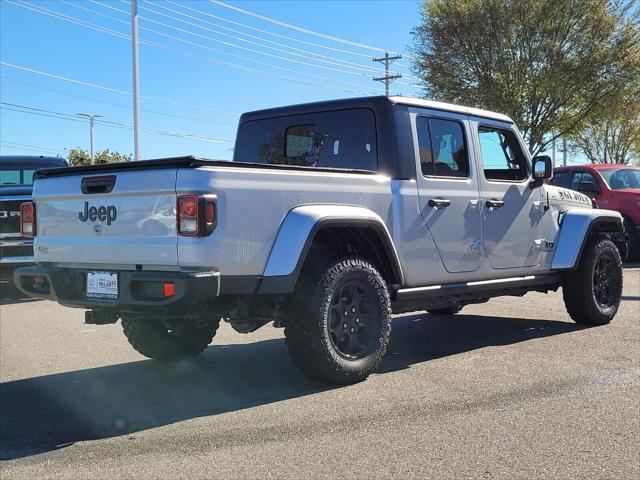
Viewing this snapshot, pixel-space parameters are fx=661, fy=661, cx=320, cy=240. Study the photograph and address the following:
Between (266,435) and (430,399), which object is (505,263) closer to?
(430,399)

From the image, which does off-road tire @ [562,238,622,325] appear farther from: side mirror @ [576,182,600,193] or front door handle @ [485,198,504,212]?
side mirror @ [576,182,600,193]

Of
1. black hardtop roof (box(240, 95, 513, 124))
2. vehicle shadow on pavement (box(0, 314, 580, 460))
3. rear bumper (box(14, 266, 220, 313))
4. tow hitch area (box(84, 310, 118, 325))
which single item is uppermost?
black hardtop roof (box(240, 95, 513, 124))

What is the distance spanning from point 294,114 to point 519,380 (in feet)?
9.70

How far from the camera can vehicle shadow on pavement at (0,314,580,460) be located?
4055 millimetres

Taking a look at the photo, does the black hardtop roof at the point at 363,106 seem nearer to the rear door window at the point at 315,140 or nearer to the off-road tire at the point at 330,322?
the rear door window at the point at 315,140

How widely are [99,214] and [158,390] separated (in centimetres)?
138

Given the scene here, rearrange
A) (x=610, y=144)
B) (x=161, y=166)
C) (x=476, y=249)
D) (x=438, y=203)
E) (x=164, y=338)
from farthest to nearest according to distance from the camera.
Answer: (x=610, y=144)
(x=476, y=249)
(x=164, y=338)
(x=438, y=203)
(x=161, y=166)

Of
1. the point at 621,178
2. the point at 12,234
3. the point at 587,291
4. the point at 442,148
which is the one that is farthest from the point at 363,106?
the point at 621,178

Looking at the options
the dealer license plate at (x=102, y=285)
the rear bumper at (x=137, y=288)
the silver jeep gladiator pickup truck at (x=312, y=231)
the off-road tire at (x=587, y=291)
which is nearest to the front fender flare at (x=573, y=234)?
the silver jeep gladiator pickup truck at (x=312, y=231)

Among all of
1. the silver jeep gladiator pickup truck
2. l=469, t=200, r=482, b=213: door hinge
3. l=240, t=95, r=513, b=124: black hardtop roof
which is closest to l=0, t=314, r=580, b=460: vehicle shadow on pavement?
the silver jeep gladiator pickup truck

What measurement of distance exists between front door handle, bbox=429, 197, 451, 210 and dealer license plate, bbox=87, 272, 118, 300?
2.54m

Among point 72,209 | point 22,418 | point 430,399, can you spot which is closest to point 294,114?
point 72,209

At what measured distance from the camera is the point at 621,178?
13586 millimetres

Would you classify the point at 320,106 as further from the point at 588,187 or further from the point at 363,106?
the point at 588,187
